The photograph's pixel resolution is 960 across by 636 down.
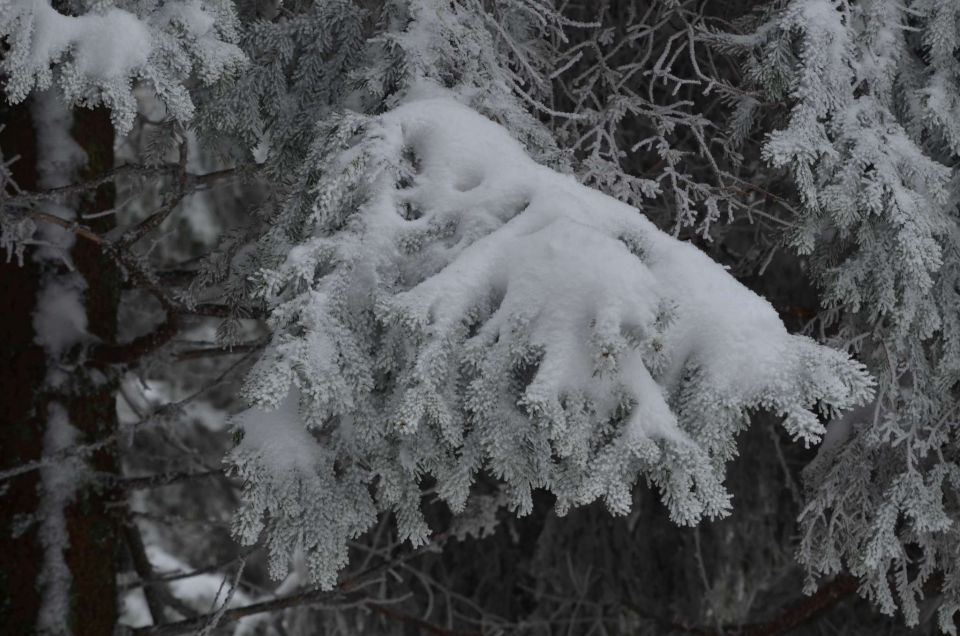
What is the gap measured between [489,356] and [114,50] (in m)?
1.25

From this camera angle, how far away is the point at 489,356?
2.29 metres

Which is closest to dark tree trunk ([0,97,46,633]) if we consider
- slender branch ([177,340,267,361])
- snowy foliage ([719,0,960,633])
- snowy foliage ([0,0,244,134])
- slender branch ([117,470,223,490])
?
slender branch ([117,470,223,490])

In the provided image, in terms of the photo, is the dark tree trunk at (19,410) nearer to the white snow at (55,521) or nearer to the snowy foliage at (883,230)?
the white snow at (55,521)

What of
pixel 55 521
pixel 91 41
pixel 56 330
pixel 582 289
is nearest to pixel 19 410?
pixel 56 330

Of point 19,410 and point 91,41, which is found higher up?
point 91,41

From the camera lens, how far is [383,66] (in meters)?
2.92

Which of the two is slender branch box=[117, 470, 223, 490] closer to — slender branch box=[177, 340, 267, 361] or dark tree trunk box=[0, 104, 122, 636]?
dark tree trunk box=[0, 104, 122, 636]

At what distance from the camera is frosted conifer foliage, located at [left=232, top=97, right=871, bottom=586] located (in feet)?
7.22

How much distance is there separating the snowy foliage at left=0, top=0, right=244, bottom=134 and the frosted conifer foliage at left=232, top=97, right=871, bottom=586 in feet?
1.52

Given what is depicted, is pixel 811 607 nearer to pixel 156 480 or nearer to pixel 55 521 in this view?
pixel 156 480

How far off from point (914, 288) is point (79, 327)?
10.0 ft

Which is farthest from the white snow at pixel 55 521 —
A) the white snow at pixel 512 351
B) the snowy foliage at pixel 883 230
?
the snowy foliage at pixel 883 230

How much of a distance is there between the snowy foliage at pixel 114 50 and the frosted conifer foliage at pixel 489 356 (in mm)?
463

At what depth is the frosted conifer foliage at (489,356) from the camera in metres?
2.20
